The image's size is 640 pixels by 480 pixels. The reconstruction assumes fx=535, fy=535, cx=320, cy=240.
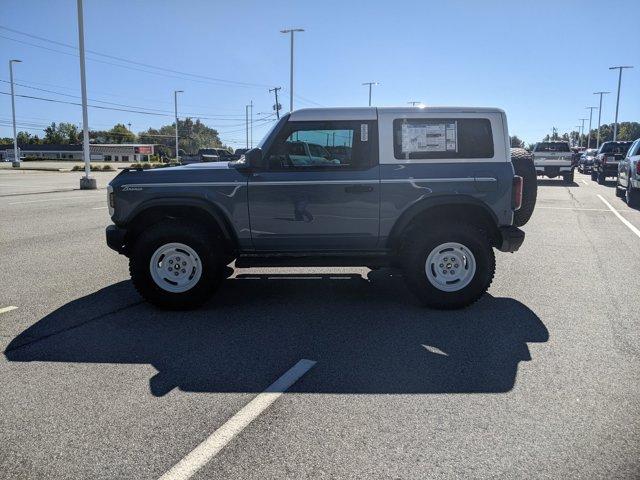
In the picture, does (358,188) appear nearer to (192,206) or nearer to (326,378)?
(192,206)

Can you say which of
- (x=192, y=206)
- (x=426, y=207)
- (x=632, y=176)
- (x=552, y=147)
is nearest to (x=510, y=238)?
(x=426, y=207)

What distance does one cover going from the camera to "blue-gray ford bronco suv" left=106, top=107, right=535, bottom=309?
5402 millimetres

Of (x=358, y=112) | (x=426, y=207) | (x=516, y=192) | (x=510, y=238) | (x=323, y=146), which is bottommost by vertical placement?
(x=510, y=238)

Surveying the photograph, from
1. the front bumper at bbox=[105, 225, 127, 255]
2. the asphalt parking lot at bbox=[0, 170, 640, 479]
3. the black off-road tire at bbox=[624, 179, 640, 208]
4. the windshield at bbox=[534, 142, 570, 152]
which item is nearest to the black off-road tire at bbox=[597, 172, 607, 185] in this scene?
the windshield at bbox=[534, 142, 570, 152]

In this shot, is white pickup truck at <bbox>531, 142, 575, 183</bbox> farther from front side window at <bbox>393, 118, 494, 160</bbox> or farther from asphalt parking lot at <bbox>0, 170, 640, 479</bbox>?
front side window at <bbox>393, 118, 494, 160</bbox>

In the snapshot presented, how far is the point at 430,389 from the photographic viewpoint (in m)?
3.64

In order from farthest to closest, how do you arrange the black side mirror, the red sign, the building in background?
the red sign < the building in background < the black side mirror

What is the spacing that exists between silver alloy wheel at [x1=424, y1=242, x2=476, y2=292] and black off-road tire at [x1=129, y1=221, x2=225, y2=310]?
2.16m

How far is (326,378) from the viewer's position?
3795mm

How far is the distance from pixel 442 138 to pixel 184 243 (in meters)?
2.84

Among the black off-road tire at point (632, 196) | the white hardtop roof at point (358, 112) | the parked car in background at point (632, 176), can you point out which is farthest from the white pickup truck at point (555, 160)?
the white hardtop roof at point (358, 112)

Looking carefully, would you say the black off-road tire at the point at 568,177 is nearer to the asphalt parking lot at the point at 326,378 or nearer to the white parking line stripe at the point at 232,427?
the asphalt parking lot at the point at 326,378

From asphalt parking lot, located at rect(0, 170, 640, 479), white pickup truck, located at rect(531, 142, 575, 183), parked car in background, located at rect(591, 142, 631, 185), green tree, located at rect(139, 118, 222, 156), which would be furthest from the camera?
green tree, located at rect(139, 118, 222, 156)

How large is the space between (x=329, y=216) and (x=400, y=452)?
2.95 metres
